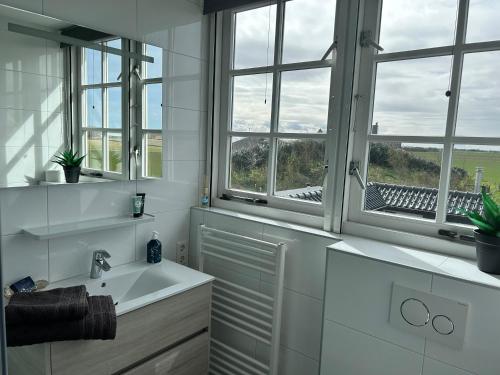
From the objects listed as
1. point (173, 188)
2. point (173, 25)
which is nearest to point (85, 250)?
point (173, 188)

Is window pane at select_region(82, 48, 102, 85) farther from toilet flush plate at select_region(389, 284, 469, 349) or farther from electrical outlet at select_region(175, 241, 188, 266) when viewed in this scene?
toilet flush plate at select_region(389, 284, 469, 349)

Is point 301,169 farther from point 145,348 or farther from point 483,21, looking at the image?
point 145,348

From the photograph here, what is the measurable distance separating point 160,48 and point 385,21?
115 cm

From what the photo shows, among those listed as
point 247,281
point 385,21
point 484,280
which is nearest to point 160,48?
point 385,21

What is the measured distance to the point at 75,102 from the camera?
1683 millimetres

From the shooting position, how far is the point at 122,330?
4.99 ft

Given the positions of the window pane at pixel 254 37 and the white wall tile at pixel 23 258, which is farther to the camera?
the window pane at pixel 254 37

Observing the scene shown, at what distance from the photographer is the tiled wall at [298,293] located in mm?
1740

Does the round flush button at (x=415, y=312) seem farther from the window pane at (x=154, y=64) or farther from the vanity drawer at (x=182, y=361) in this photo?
the window pane at (x=154, y=64)

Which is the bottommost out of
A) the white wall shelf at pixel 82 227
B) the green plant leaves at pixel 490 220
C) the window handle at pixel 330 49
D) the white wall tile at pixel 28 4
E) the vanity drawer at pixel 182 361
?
the vanity drawer at pixel 182 361

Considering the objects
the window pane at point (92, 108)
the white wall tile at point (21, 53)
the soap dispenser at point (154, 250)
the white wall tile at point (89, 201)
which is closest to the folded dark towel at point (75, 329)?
the white wall tile at point (89, 201)

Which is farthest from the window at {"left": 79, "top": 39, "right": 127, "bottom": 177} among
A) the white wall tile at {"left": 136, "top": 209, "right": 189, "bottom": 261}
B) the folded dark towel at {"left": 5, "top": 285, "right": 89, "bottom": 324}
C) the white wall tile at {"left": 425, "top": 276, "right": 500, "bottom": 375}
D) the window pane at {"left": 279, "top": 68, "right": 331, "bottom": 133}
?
the white wall tile at {"left": 425, "top": 276, "right": 500, "bottom": 375}

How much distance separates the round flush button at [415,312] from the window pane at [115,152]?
144 centimetres

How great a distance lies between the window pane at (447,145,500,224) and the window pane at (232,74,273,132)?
3.18 ft
